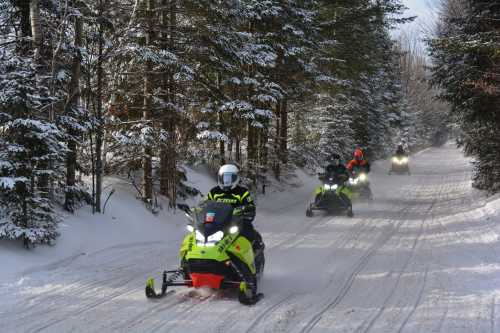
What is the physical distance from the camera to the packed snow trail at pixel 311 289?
541 cm

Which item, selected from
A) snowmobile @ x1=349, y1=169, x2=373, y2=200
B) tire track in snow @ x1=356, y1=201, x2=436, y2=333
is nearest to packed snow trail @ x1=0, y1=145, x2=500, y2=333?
tire track in snow @ x1=356, y1=201, x2=436, y2=333

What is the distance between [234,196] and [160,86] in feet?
21.7

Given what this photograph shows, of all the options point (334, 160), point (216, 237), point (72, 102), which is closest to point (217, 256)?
point (216, 237)

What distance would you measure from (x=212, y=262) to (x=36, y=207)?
344cm

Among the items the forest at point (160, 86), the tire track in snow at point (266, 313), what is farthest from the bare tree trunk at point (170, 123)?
the tire track in snow at point (266, 313)

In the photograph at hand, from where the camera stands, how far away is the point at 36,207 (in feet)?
25.7

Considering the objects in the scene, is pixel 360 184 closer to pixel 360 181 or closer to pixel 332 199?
pixel 360 181

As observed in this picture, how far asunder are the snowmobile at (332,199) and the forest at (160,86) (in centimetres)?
280

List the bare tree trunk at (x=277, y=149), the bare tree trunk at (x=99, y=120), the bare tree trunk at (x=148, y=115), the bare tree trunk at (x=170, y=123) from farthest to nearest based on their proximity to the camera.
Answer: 1. the bare tree trunk at (x=277, y=149)
2. the bare tree trunk at (x=170, y=123)
3. the bare tree trunk at (x=148, y=115)
4. the bare tree trunk at (x=99, y=120)

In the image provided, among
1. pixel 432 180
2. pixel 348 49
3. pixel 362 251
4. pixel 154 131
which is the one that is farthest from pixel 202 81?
pixel 432 180

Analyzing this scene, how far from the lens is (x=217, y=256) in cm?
600

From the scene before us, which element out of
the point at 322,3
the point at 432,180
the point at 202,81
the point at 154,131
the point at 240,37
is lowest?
the point at 432,180

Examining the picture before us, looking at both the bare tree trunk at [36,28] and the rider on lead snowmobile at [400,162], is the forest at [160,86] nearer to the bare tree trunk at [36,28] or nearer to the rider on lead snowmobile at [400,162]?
the bare tree trunk at [36,28]

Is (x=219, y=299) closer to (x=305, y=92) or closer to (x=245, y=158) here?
(x=245, y=158)
